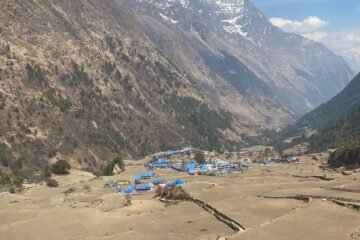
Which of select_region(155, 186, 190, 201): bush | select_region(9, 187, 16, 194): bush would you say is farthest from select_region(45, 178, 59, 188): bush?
select_region(155, 186, 190, 201): bush

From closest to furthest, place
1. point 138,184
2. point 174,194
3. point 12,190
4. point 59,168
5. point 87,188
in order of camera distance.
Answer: point 174,194, point 12,190, point 87,188, point 138,184, point 59,168

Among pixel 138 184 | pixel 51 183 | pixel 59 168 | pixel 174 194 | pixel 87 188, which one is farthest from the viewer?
pixel 59 168

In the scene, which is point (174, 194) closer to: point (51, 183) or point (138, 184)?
point (138, 184)

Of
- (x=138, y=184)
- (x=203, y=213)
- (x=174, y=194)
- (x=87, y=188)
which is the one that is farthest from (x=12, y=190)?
(x=203, y=213)

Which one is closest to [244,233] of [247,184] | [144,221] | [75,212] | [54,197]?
[144,221]

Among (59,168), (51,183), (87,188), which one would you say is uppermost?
(59,168)

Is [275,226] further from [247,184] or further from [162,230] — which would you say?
[247,184]

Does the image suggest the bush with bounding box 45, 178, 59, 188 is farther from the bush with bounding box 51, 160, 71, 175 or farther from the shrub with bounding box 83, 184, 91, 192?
the bush with bounding box 51, 160, 71, 175

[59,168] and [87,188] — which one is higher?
[59,168]
